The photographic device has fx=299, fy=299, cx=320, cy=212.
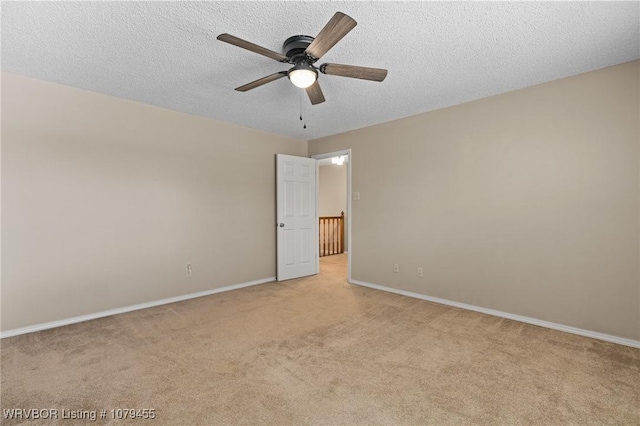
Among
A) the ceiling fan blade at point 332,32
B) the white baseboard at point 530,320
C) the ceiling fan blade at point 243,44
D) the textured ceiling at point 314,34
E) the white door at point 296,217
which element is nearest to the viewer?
the ceiling fan blade at point 332,32

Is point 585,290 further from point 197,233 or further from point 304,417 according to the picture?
point 197,233

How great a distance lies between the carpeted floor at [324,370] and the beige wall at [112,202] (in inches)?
17.6

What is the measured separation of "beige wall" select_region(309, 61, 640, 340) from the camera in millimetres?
2629

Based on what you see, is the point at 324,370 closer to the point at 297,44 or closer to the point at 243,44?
the point at 243,44

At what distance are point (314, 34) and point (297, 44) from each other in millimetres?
139

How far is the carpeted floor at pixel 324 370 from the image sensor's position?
1.77 metres

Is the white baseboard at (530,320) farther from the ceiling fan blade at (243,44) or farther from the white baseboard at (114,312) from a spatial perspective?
the ceiling fan blade at (243,44)

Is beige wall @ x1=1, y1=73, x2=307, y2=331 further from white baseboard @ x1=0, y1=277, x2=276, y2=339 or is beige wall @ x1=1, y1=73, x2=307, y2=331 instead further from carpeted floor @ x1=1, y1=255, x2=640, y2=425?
carpeted floor @ x1=1, y1=255, x2=640, y2=425

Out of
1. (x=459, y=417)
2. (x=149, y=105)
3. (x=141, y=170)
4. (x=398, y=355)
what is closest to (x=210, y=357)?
(x=398, y=355)

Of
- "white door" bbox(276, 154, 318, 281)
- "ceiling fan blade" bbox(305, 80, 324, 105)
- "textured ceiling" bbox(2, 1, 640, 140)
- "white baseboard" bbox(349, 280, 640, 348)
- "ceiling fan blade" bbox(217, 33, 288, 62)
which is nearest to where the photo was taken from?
"ceiling fan blade" bbox(217, 33, 288, 62)

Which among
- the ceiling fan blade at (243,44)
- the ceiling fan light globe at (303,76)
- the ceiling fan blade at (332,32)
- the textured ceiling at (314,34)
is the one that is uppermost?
the textured ceiling at (314,34)

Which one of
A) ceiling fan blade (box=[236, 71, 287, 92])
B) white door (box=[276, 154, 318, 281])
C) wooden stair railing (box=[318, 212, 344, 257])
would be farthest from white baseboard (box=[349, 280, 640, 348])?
wooden stair railing (box=[318, 212, 344, 257])

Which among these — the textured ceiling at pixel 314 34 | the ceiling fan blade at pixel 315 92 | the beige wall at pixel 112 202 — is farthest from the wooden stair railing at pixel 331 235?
the ceiling fan blade at pixel 315 92

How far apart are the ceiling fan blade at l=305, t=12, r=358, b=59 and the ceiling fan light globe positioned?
142 millimetres
